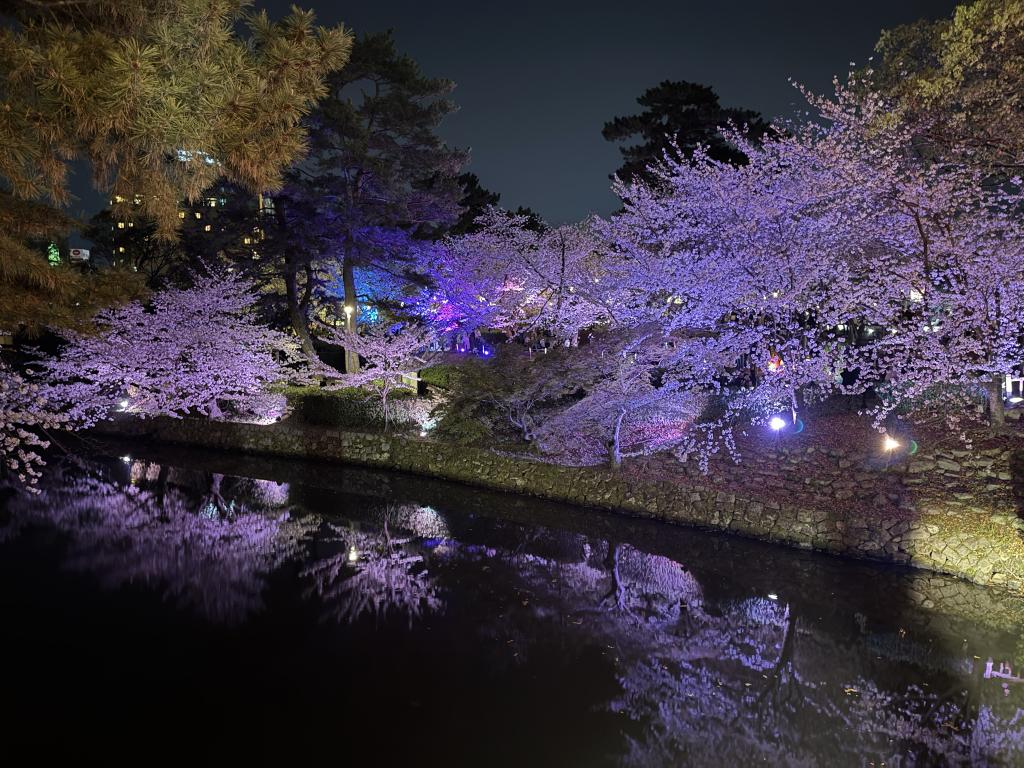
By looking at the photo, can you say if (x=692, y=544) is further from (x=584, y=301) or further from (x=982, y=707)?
(x=584, y=301)

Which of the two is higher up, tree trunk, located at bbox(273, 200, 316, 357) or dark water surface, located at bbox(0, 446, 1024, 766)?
tree trunk, located at bbox(273, 200, 316, 357)

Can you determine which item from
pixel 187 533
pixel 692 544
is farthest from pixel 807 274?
pixel 187 533

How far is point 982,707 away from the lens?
5.96 m

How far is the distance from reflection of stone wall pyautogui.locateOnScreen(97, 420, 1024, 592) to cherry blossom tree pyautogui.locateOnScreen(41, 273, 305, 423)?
108 centimetres

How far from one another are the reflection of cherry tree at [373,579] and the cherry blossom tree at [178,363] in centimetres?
810

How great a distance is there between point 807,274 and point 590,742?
29.2 ft

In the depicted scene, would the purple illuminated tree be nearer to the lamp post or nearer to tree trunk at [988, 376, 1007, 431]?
the lamp post

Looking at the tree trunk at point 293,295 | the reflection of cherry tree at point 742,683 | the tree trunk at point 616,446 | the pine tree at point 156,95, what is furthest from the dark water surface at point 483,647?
the tree trunk at point 293,295

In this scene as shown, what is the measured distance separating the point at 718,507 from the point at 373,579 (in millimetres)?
5926

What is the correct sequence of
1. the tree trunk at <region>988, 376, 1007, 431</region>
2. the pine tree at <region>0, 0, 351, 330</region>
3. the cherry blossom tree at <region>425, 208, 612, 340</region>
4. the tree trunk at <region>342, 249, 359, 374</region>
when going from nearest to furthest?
1. the pine tree at <region>0, 0, 351, 330</region>
2. the tree trunk at <region>988, 376, 1007, 431</region>
3. the tree trunk at <region>342, 249, 359, 374</region>
4. the cherry blossom tree at <region>425, 208, 612, 340</region>

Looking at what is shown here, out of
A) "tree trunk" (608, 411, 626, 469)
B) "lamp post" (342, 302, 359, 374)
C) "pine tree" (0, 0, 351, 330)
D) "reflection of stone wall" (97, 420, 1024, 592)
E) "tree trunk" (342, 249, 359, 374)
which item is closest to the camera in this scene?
"pine tree" (0, 0, 351, 330)

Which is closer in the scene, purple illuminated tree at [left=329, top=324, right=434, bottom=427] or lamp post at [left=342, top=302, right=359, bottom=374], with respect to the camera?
purple illuminated tree at [left=329, top=324, right=434, bottom=427]

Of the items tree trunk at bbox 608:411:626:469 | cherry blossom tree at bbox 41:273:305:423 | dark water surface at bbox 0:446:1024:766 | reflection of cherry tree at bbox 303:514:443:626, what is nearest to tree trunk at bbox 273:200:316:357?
cherry blossom tree at bbox 41:273:305:423

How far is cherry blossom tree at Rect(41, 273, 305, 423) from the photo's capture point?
1584 cm
